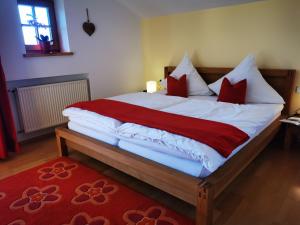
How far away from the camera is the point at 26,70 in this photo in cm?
310

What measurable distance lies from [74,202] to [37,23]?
2638 mm

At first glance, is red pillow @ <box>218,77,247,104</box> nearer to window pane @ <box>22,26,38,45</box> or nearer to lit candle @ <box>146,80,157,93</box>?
lit candle @ <box>146,80,157,93</box>

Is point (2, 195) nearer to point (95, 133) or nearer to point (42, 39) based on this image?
point (95, 133)

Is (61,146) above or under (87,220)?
above

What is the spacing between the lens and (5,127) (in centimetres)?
286

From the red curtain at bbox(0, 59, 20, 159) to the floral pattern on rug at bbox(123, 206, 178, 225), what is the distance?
1.89 meters

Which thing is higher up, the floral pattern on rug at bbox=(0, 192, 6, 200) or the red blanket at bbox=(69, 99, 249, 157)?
the red blanket at bbox=(69, 99, 249, 157)

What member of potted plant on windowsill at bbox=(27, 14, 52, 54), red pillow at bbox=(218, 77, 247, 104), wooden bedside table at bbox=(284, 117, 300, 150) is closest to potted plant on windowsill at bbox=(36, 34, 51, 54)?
potted plant on windowsill at bbox=(27, 14, 52, 54)

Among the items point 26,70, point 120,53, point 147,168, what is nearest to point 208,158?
point 147,168

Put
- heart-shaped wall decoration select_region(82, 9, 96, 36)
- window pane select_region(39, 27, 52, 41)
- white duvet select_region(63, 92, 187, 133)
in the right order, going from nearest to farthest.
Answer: white duvet select_region(63, 92, 187, 133) → window pane select_region(39, 27, 52, 41) → heart-shaped wall decoration select_region(82, 9, 96, 36)

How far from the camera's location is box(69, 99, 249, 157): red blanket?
1694mm

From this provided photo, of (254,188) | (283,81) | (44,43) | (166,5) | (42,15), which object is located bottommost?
(254,188)

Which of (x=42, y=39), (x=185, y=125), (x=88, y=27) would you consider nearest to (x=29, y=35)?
(x=42, y=39)

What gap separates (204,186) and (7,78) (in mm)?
2779
